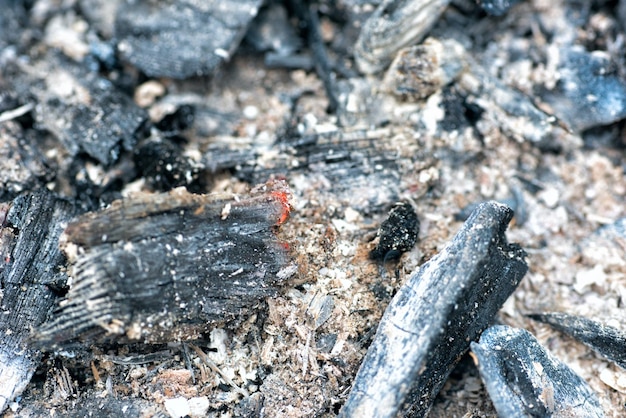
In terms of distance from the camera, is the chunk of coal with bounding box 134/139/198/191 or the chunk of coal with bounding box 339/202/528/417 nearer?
the chunk of coal with bounding box 339/202/528/417

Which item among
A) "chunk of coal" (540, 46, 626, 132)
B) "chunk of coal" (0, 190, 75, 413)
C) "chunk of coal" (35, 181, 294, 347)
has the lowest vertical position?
"chunk of coal" (0, 190, 75, 413)

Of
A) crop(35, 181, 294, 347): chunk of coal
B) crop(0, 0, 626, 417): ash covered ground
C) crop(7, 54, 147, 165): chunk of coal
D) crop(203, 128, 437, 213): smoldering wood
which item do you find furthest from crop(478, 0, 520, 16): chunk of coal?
crop(7, 54, 147, 165): chunk of coal

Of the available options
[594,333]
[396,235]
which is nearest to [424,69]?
[396,235]

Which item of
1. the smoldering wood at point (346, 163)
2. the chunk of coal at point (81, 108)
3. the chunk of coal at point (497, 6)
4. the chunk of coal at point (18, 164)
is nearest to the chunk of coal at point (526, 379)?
the smoldering wood at point (346, 163)

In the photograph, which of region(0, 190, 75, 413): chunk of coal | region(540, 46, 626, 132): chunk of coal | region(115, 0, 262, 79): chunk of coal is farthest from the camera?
region(115, 0, 262, 79): chunk of coal

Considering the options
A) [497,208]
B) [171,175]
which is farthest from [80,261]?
[497,208]

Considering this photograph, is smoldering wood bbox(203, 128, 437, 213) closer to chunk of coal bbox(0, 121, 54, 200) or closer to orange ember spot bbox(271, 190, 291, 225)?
orange ember spot bbox(271, 190, 291, 225)
